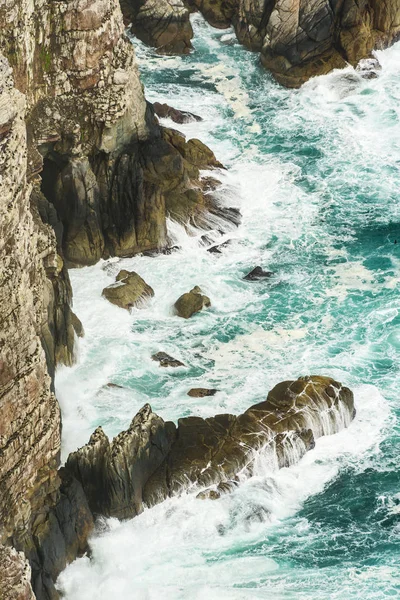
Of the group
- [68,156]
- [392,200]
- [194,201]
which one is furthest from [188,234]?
[392,200]

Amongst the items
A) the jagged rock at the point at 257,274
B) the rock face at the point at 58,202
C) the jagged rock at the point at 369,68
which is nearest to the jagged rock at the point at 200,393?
the rock face at the point at 58,202

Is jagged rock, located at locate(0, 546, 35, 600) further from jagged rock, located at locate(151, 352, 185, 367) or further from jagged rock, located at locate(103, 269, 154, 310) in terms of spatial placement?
jagged rock, located at locate(103, 269, 154, 310)

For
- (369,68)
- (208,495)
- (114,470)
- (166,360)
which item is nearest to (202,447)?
(208,495)

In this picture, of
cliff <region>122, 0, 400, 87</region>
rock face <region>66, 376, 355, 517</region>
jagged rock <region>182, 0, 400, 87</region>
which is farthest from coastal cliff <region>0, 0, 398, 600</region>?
cliff <region>122, 0, 400, 87</region>

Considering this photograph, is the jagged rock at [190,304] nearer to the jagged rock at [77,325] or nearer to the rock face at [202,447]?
the jagged rock at [77,325]

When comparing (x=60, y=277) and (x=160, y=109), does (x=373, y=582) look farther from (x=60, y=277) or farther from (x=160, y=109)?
(x=160, y=109)

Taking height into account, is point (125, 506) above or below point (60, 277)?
below

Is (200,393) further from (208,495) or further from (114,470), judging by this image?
(114,470)

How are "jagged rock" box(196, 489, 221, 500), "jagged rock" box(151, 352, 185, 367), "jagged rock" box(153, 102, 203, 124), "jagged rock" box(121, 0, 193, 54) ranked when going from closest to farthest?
"jagged rock" box(196, 489, 221, 500) → "jagged rock" box(151, 352, 185, 367) → "jagged rock" box(153, 102, 203, 124) → "jagged rock" box(121, 0, 193, 54)
